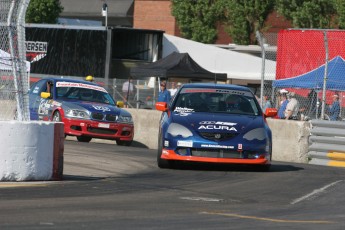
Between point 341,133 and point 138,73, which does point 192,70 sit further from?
point 341,133

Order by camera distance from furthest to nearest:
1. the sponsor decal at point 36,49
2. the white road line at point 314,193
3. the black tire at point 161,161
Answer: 1. the sponsor decal at point 36,49
2. the black tire at point 161,161
3. the white road line at point 314,193

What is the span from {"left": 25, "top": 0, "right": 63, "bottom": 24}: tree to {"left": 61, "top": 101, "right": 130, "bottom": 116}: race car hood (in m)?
35.9

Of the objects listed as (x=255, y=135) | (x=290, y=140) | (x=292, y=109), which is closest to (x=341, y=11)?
(x=292, y=109)

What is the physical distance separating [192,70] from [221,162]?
1681 cm

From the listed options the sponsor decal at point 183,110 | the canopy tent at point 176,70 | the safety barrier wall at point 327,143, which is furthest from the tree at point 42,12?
the sponsor decal at point 183,110

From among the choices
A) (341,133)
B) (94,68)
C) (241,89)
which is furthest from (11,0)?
(94,68)

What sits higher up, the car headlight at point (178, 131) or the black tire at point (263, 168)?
the car headlight at point (178, 131)

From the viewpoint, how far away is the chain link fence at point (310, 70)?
24266 millimetres

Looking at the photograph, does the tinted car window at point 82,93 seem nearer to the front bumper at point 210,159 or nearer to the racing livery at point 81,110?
the racing livery at point 81,110

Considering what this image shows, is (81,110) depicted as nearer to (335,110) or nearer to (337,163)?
(335,110)

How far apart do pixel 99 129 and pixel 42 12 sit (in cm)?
3734

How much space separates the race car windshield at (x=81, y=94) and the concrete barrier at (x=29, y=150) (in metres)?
11.4

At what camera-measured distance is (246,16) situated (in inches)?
2235

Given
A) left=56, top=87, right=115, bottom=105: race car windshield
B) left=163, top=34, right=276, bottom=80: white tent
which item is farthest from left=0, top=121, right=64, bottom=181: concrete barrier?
left=163, top=34, right=276, bottom=80: white tent
